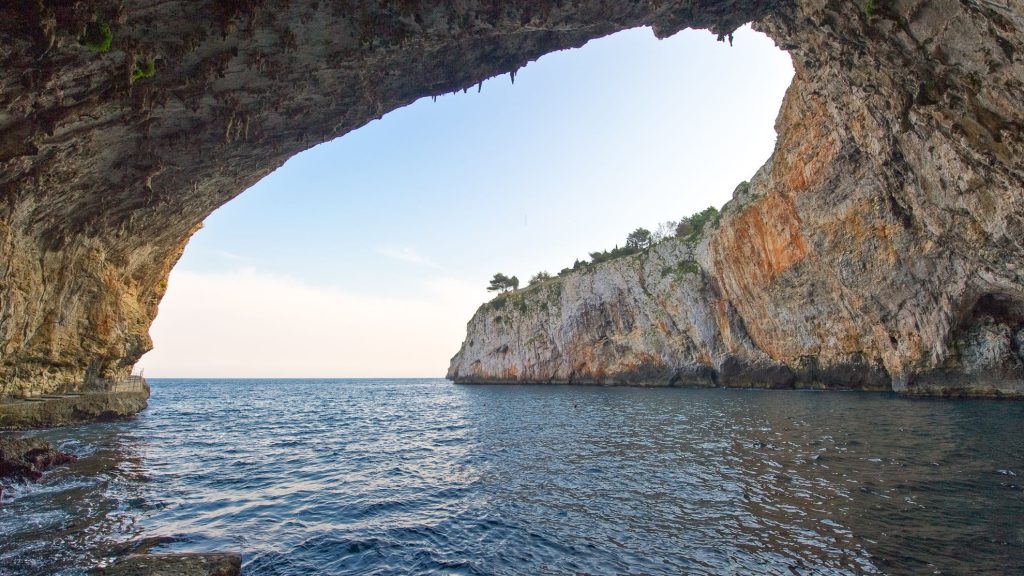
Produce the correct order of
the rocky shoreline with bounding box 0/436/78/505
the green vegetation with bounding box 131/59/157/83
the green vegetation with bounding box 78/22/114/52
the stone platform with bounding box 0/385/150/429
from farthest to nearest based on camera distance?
the stone platform with bounding box 0/385/150/429, the rocky shoreline with bounding box 0/436/78/505, the green vegetation with bounding box 131/59/157/83, the green vegetation with bounding box 78/22/114/52

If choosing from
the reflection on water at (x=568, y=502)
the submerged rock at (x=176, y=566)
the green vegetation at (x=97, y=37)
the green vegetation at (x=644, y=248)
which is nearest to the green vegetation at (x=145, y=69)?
the green vegetation at (x=97, y=37)

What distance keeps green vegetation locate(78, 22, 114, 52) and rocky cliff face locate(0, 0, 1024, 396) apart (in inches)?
1.6

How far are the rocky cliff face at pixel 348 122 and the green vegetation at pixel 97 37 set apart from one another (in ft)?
0.13

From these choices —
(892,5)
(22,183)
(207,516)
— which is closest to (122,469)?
(207,516)

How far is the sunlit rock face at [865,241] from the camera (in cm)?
1467

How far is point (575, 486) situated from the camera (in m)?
11.9

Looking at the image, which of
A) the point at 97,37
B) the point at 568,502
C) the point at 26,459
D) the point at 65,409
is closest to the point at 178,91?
the point at 97,37

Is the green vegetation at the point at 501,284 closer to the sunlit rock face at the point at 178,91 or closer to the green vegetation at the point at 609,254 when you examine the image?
the green vegetation at the point at 609,254

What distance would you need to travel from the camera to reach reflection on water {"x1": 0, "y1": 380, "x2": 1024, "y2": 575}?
24.8 feet

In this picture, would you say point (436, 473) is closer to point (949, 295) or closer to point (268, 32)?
point (268, 32)

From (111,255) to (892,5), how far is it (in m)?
34.4

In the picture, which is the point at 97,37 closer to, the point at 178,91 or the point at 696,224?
the point at 178,91

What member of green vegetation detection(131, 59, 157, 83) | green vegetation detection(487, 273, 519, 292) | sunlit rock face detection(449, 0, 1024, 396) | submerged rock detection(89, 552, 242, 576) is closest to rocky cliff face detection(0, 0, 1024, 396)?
green vegetation detection(131, 59, 157, 83)

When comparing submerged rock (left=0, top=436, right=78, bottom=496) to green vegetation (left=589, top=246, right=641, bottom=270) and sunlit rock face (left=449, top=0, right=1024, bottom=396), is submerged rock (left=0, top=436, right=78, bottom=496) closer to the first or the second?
sunlit rock face (left=449, top=0, right=1024, bottom=396)
